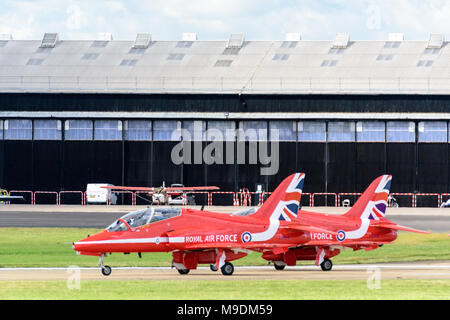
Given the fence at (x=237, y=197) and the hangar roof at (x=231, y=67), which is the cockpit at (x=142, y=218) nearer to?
the fence at (x=237, y=197)

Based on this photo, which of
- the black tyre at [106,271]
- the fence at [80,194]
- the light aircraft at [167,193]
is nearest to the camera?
the black tyre at [106,271]

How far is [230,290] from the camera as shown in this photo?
85.1 feet

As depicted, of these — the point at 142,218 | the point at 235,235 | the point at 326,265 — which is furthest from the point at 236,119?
the point at 142,218

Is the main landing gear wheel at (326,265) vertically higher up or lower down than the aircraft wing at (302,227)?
lower down

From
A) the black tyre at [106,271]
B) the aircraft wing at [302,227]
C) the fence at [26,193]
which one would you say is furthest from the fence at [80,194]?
the black tyre at [106,271]

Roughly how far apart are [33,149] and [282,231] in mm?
59172

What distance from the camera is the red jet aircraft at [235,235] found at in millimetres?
31062

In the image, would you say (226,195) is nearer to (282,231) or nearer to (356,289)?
(282,231)

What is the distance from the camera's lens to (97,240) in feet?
100.0

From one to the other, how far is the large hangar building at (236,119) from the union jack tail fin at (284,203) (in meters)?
52.9

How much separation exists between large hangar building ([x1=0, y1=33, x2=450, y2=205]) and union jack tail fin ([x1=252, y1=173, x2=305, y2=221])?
52.9 meters

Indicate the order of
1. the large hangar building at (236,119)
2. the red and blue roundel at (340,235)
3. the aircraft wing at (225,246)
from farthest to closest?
the large hangar building at (236,119) < the red and blue roundel at (340,235) < the aircraft wing at (225,246)
